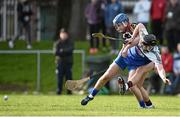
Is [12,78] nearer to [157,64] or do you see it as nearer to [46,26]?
[157,64]

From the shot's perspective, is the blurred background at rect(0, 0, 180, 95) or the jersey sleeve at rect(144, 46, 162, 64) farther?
the blurred background at rect(0, 0, 180, 95)

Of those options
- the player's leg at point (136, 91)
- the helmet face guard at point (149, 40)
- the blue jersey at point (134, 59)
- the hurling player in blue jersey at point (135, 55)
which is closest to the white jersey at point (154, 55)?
the hurling player in blue jersey at point (135, 55)

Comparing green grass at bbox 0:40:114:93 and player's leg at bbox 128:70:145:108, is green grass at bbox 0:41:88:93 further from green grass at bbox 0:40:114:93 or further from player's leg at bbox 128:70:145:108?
player's leg at bbox 128:70:145:108

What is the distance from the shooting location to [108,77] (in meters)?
18.4

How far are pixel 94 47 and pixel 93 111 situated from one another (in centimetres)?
1619

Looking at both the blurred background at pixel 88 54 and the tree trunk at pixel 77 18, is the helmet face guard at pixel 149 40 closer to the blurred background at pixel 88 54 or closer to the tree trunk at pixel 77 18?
the blurred background at pixel 88 54

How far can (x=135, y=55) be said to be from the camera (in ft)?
59.7

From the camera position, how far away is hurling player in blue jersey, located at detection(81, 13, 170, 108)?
58.2 feet

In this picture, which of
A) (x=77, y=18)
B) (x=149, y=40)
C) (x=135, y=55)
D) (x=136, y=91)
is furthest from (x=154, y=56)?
(x=77, y=18)

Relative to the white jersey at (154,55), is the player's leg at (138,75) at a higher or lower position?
lower

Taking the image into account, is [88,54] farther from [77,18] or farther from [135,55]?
[135,55]

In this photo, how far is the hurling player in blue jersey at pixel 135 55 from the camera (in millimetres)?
17750

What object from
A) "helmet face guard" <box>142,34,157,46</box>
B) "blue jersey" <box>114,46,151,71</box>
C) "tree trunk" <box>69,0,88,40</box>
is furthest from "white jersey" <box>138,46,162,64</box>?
"tree trunk" <box>69,0,88,40</box>

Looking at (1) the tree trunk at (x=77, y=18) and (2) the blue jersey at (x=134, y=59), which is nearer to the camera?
(2) the blue jersey at (x=134, y=59)
